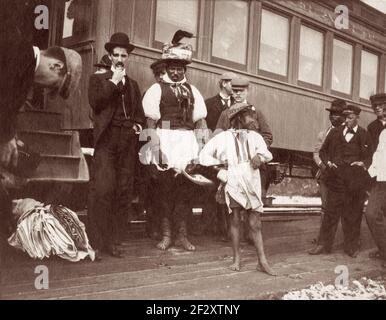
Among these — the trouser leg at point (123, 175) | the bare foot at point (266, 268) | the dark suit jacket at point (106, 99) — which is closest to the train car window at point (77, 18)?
the dark suit jacket at point (106, 99)

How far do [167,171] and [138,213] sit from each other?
89 centimetres

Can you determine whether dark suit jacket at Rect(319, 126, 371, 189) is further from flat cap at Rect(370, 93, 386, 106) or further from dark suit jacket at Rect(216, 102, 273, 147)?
dark suit jacket at Rect(216, 102, 273, 147)

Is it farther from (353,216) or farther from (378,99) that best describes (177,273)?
(378,99)

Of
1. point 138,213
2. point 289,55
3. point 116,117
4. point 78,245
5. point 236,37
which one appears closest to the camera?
point 78,245

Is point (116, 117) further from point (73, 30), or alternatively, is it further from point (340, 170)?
point (340, 170)

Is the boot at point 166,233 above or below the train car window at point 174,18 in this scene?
below

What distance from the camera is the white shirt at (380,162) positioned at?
407cm

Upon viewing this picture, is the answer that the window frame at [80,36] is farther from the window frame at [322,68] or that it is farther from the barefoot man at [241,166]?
the window frame at [322,68]

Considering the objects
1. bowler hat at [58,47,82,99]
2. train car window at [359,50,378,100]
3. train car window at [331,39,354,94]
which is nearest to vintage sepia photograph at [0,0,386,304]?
bowler hat at [58,47,82,99]

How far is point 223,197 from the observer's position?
3.41 m

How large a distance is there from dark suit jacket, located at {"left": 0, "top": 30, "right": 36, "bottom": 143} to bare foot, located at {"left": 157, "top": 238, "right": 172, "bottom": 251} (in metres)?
2.59

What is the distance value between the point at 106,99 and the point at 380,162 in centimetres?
237

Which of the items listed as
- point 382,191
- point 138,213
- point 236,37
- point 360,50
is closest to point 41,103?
point 138,213

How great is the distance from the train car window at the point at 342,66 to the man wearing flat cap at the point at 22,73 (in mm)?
5627
